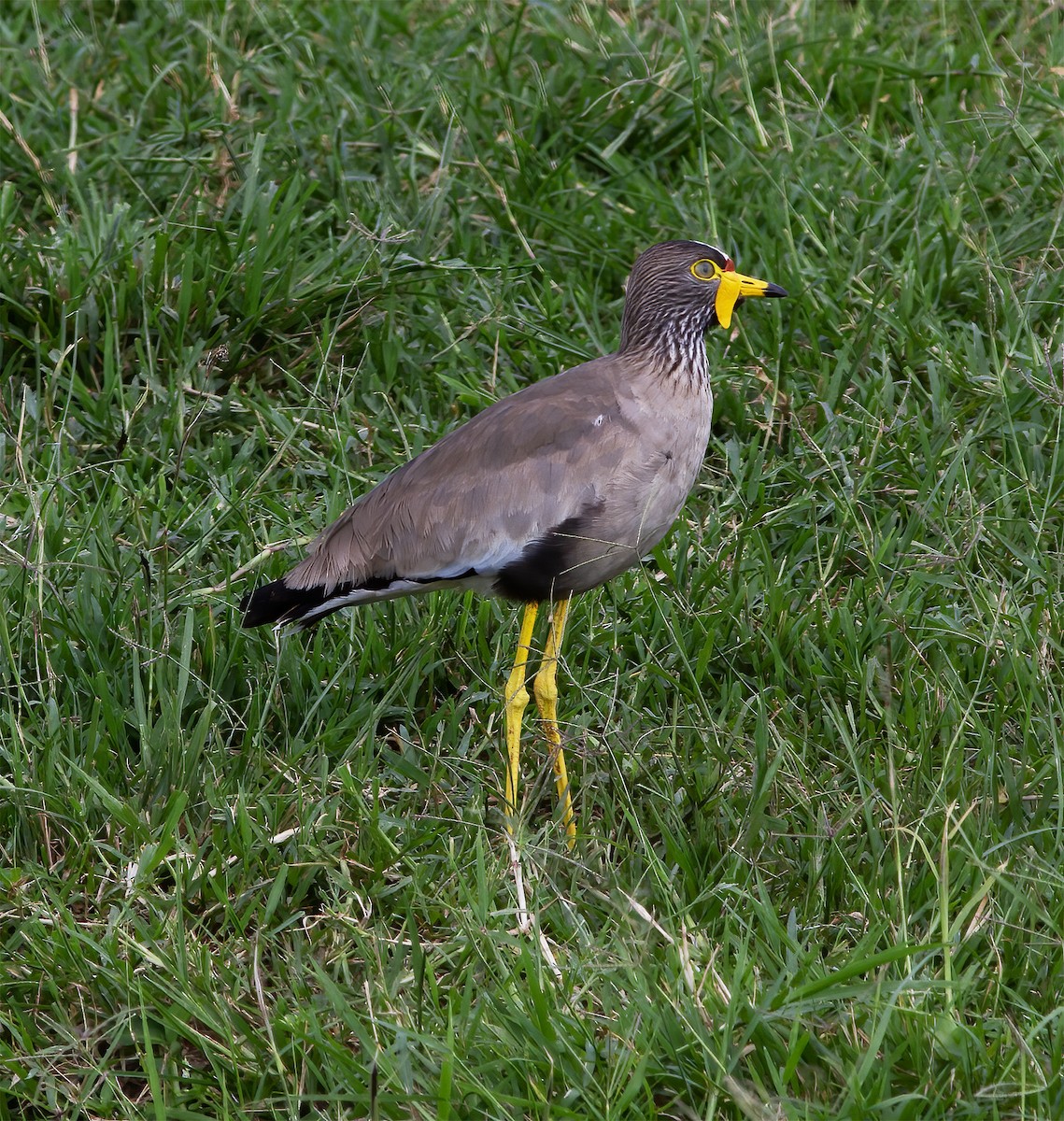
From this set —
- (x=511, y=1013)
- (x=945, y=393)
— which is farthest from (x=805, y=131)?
(x=511, y=1013)

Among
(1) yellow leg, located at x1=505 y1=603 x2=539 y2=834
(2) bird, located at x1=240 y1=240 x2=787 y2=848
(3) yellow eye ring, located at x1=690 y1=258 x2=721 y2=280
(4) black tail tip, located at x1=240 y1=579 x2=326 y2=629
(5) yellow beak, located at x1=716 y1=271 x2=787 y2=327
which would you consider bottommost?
(1) yellow leg, located at x1=505 y1=603 x2=539 y2=834

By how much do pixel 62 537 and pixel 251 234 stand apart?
1.64m

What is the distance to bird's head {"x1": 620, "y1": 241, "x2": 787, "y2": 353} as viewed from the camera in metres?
4.31

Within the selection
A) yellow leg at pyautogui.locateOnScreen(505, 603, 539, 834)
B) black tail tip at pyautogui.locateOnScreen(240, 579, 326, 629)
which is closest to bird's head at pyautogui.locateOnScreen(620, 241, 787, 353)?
yellow leg at pyautogui.locateOnScreen(505, 603, 539, 834)

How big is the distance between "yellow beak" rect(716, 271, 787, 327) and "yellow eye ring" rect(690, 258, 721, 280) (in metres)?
0.03

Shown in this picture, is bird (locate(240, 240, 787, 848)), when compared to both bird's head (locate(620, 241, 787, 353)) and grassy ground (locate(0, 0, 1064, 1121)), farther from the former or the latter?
grassy ground (locate(0, 0, 1064, 1121))

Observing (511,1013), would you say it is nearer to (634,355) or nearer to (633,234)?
(634,355)

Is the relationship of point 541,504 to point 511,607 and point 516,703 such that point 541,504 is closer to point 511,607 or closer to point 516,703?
point 516,703

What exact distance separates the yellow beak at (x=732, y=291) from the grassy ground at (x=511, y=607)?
0.65m

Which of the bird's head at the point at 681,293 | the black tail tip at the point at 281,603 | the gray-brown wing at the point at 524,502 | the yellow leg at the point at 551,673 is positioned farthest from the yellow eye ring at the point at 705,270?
the black tail tip at the point at 281,603

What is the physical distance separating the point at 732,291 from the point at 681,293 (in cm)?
17

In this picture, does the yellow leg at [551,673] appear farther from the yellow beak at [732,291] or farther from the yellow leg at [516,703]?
the yellow beak at [732,291]

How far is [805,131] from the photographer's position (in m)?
6.14

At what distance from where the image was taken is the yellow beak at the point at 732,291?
4414 millimetres
